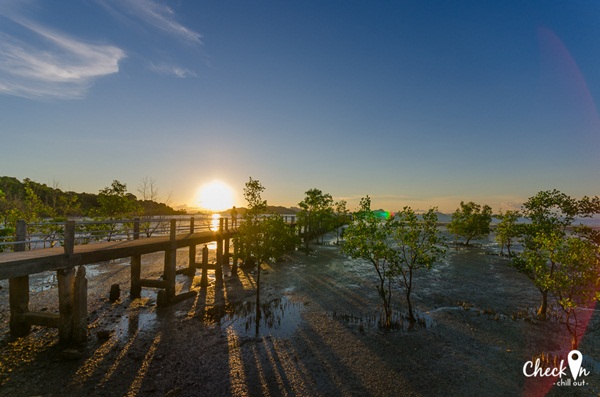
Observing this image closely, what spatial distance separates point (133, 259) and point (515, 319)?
80.3ft

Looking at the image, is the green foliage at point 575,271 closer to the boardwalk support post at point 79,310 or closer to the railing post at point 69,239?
the boardwalk support post at point 79,310

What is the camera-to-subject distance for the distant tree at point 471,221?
172 feet

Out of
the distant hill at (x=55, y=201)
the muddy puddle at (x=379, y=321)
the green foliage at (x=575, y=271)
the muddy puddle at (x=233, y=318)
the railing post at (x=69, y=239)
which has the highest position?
the distant hill at (x=55, y=201)

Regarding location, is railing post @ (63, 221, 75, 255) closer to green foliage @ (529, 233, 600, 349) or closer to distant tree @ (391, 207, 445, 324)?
distant tree @ (391, 207, 445, 324)

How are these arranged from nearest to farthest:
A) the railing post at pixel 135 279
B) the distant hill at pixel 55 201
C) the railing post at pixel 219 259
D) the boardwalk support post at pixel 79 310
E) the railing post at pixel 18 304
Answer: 1. the boardwalk support post at pixel 79 310
2. the railing post at pixel 18 304
3. the railing post at pixel 135 279
4. the railing post at pixel 219 259
5. the distant hill at pixel 55 201

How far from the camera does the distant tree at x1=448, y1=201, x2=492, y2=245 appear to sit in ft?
172

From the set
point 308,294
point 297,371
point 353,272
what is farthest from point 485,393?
point 353,272

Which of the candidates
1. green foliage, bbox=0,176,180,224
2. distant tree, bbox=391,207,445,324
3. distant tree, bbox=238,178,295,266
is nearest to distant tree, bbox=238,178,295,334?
distant tree, bbox=238,178,295,266

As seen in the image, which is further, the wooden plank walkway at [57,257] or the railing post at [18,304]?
the railing post at [18,304]

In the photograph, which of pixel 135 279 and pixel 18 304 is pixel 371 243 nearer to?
pixel 135 279

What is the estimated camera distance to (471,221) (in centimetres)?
5228

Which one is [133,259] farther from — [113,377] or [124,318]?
[113,377]

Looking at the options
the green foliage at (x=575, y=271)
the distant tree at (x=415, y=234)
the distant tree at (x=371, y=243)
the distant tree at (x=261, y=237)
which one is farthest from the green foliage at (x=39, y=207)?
the green foliage at (x=575, y=271)

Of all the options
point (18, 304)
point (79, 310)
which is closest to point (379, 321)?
point (79, 310)
